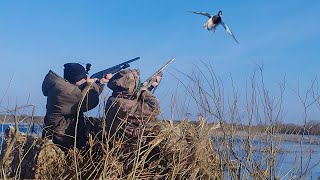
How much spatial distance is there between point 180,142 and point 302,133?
1665mm

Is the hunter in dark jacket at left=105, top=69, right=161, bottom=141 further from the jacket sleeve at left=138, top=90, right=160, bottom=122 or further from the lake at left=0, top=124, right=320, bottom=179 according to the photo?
the lake at left=0, top=124, right=320, bottom=179

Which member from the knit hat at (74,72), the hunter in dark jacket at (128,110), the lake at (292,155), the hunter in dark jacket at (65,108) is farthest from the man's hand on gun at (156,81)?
the lake at (292,155)

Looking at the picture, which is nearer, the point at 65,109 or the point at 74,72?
the point at 65,109

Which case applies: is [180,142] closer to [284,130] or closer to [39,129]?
[284,130]

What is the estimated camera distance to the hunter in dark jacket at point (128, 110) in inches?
253

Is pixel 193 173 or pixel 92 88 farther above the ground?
pixel 92 88

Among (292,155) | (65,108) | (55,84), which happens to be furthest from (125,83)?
(292,155)

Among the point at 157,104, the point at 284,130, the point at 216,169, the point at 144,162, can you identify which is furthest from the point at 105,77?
the point at 284,130

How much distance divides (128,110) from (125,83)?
0.41 meters

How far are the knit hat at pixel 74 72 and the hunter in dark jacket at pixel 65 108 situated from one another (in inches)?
12.5

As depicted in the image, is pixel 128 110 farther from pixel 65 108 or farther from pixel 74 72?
pixel 74 72

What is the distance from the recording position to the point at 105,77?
723 centimetres

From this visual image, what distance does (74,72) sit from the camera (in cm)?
722

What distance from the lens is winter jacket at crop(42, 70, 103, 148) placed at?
6.67 meters
